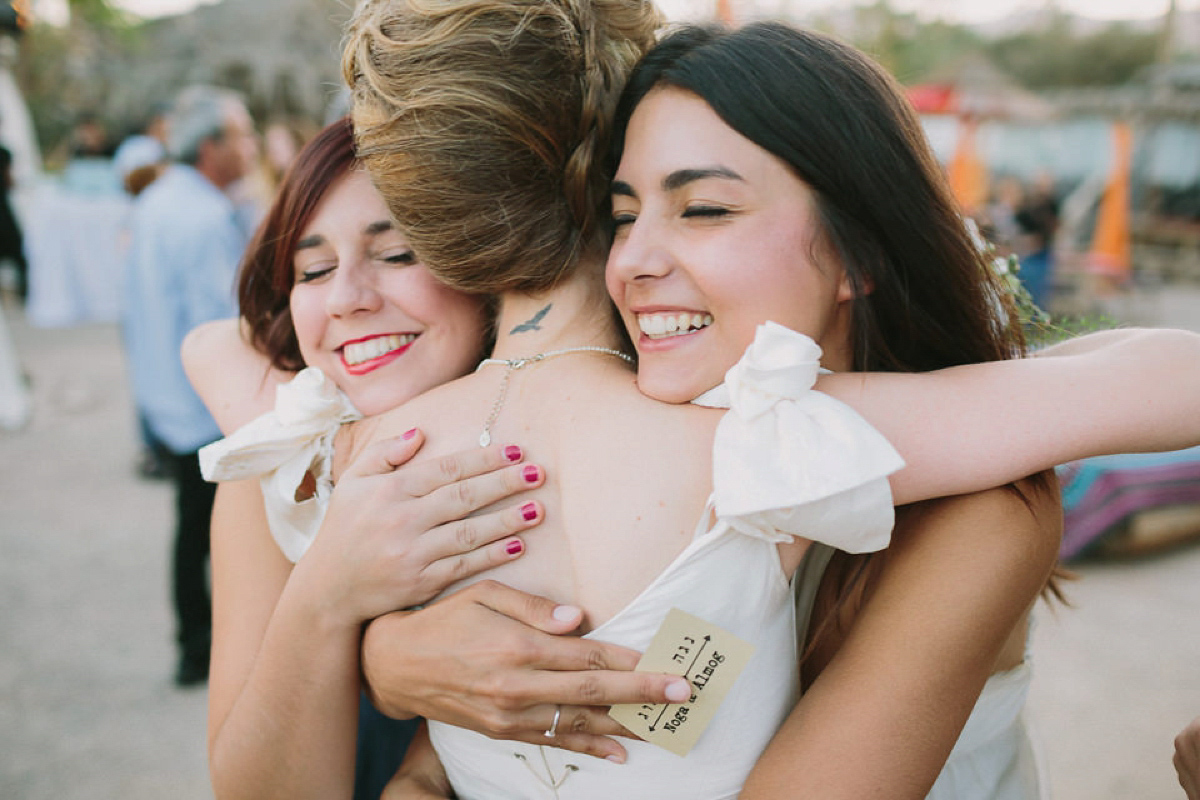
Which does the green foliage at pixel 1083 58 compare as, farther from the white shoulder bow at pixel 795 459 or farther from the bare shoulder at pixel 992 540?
the white shoulder bow at pixel 795 459

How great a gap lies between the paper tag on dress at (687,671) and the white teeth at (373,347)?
33.3 inches

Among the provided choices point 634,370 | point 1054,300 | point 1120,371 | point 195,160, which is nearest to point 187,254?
point 195,160

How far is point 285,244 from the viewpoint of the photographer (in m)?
1.80

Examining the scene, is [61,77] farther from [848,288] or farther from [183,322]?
[848,288]

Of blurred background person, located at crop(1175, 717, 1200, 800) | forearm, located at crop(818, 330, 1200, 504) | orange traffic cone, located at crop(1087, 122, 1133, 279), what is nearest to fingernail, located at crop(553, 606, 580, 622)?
forearm, located at crop(818, 330, 1200, 504)

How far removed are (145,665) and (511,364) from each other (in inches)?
133

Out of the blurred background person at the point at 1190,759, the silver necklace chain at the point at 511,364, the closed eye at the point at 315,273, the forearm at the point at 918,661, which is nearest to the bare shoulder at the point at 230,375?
the closed eye at the point at 315,273

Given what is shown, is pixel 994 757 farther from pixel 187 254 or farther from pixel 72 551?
pixel 72 551

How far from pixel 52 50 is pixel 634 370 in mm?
23553

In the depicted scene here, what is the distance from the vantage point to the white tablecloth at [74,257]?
9953 millimetres

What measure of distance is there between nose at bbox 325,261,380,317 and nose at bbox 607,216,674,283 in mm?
557

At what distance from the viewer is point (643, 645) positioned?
125 centimetres

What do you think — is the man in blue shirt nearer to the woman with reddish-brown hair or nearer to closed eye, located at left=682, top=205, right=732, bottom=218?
the woman with reddish-brown hair

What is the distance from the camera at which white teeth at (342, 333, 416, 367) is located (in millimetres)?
1726
